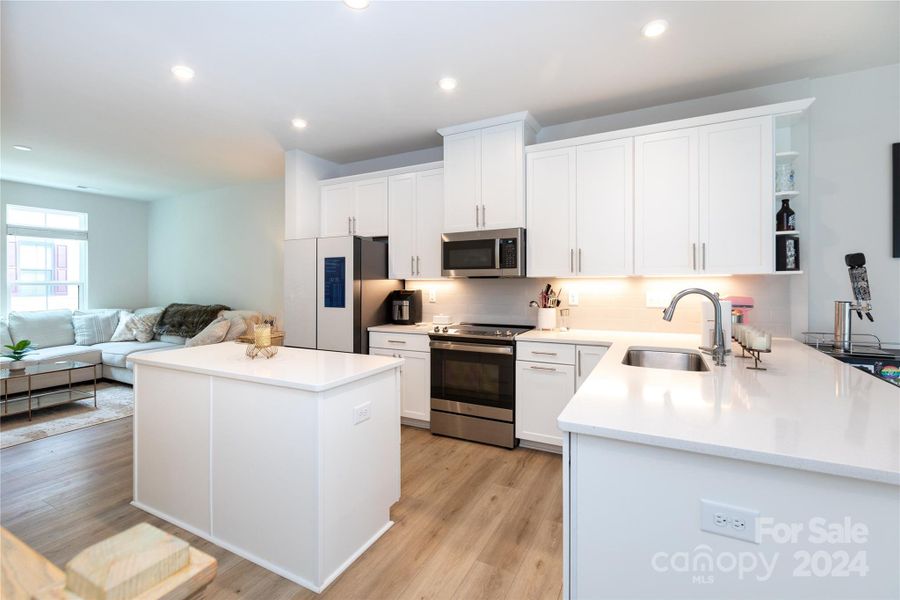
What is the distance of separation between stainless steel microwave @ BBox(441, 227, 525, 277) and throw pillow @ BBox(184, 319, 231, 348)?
3.02 meters

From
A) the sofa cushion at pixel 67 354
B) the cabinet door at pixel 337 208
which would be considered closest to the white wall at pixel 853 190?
the cabinet door at pixel 337 208

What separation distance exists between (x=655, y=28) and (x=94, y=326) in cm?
701

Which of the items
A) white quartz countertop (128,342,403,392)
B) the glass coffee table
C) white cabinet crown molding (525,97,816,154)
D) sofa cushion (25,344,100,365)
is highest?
white cabinet crown molding (525,97,816,154)

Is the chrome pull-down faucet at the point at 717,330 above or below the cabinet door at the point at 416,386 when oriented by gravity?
above

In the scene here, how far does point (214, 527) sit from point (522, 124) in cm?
325

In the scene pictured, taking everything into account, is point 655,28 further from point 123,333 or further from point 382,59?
point 123,333

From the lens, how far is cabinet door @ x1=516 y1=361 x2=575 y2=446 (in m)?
2.96

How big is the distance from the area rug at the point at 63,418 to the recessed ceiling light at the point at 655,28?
16.8 ft

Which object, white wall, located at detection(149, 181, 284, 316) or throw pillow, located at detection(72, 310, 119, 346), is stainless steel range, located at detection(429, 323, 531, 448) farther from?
throw pillow, located at detection(72, 310, 119, 346)

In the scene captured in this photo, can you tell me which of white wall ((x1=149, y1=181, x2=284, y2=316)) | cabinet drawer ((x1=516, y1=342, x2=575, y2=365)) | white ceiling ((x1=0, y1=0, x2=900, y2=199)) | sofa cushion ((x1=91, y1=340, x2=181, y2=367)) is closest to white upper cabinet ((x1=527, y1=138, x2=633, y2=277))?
white ceiling ((x1=0, y1=0, x2=900, y2=199))

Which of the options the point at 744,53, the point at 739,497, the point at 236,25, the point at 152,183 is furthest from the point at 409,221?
the point at 152,183

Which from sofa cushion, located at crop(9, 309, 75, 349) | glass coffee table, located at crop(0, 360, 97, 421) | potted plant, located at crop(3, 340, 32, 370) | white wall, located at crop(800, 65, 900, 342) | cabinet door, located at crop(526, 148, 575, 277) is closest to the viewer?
white wall, located at crop(800, 65, 900, 342)

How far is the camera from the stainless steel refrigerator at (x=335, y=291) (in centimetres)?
366

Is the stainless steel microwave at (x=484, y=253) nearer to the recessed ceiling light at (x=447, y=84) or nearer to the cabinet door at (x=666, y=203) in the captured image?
the cabinet door at (x=666, y=203)
